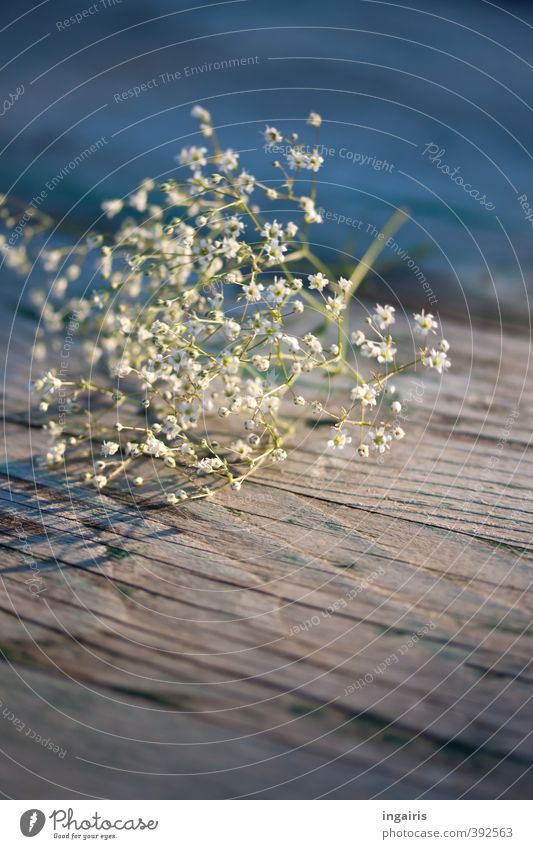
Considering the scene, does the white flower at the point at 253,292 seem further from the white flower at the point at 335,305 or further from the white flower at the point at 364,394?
the white flower at the point at 364,394

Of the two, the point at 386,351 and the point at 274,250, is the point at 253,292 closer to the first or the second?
the point at 274,250

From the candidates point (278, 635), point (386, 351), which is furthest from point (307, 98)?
point (278, 635)

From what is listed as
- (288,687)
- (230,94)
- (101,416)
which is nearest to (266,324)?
(101,416)

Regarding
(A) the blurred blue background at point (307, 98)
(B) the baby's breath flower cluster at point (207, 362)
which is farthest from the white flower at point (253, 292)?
(A) the blurred blue background at point (307, 98)

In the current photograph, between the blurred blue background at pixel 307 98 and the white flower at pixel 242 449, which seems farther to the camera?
the blurred blue background at pixel 307 98

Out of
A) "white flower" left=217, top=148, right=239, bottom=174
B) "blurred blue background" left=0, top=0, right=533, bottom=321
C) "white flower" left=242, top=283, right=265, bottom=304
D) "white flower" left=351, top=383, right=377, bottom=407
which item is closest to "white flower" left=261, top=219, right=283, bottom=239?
"white flower" left=242, top=283, right=265, bottom=304

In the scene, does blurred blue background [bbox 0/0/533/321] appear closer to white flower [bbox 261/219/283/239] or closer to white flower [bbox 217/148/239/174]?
white flower [bbox 217/148/239/174]

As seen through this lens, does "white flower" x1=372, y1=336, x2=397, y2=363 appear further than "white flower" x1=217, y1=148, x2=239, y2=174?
No
